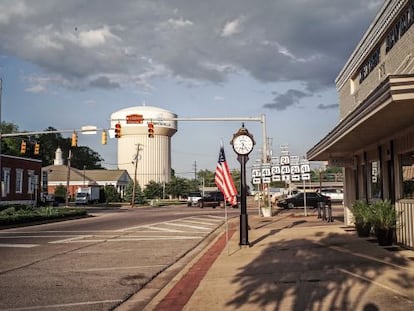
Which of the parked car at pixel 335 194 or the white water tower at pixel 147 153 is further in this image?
the white water tower at pixel 147 153

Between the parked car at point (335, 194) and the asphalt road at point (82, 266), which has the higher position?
the parked car at point (335, 194)

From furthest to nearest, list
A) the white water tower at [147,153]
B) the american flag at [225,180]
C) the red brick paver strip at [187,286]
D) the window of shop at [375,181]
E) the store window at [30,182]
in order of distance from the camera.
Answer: the white water tower at [147,153] → the store window at [30,182] → the window of shop at [375,181] → the american flag at [225,180] → the red brick paver strip at [187,286]

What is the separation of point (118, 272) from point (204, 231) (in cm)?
1189

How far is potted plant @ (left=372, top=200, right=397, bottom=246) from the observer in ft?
43.8

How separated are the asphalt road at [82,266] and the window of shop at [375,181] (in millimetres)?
5958

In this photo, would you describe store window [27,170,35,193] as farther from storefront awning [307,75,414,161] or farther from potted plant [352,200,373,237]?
potted plant [352,200,373,237]

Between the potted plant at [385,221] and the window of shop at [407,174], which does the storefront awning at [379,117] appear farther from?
the potted plant at [385,221]

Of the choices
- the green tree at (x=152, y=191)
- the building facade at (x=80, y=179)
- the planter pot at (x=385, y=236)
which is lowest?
the planter pot at (x=385, y=236)

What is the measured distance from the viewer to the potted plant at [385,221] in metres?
13.4

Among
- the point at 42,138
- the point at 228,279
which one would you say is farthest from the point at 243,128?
the point at 42,138

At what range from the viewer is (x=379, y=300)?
7324mm

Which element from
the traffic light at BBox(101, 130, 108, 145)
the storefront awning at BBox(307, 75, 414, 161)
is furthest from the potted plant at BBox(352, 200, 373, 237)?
the traffic light at BBox(101, 130, 108, 145)

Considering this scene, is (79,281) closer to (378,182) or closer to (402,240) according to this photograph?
(402,240)

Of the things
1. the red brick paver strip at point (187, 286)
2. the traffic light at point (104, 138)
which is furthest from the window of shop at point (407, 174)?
the traffic light at point (104, 138)
